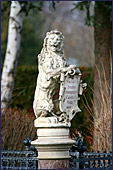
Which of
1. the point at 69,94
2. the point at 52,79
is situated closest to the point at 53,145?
the point at 69,94

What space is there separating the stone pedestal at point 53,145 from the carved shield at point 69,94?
305 millimetres

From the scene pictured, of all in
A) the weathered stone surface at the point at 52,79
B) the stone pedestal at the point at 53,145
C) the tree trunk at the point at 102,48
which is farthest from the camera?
the tree trunk at the point at 102,48

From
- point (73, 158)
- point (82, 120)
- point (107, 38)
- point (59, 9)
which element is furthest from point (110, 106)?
point (59, 9)

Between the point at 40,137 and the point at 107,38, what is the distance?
→ 6128 mm

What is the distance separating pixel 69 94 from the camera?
7176 millimetres

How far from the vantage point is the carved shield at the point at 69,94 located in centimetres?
711

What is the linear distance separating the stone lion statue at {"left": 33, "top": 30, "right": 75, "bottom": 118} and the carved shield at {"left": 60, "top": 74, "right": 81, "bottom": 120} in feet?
0.43

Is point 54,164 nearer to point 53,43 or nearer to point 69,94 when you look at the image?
point 69,94

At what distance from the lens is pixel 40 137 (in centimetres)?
709

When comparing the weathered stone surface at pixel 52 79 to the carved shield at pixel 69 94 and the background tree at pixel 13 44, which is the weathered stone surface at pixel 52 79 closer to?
the carved shield at pixel 69 94

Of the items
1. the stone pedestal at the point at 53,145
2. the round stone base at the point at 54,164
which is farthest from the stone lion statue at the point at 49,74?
the round stone base at the point at 54,164

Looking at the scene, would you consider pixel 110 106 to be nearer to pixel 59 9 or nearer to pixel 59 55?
pixel 59 55

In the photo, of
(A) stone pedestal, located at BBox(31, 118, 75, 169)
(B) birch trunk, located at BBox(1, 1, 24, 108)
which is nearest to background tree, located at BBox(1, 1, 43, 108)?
(B) birch trunk, located at BBox(1, 1, 24, 108)

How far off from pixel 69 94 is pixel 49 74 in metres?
Result: 0.49
